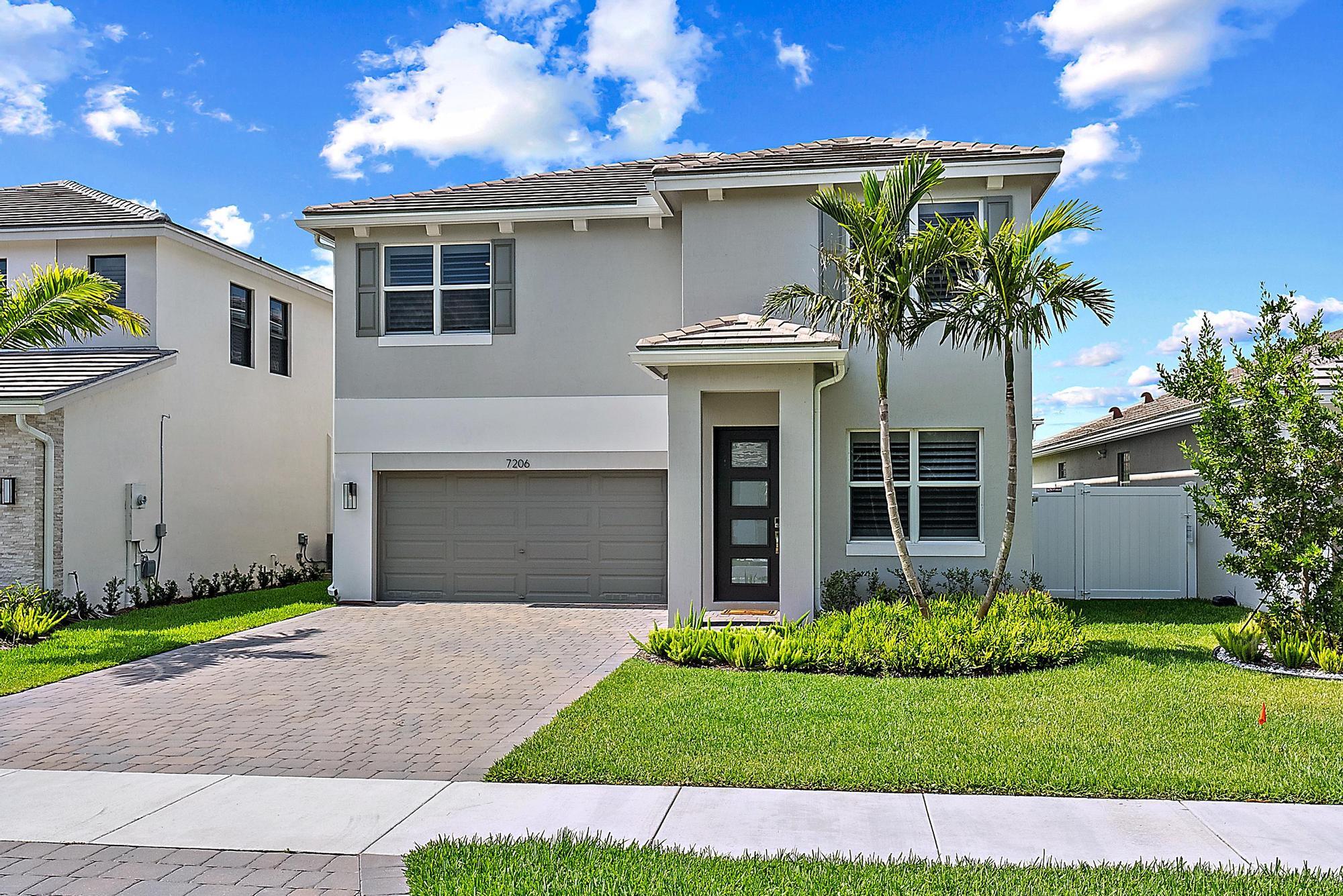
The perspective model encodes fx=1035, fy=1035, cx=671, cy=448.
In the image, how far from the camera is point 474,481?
16656 millimetres

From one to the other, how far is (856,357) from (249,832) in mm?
10708

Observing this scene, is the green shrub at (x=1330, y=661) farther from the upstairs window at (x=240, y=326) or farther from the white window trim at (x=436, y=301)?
the upstairs window at (x=240, y=326)

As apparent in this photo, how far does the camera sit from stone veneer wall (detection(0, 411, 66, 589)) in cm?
1420

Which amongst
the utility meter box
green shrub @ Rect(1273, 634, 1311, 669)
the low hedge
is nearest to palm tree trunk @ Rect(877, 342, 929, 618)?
the low hedge

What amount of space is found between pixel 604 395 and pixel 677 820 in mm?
10706

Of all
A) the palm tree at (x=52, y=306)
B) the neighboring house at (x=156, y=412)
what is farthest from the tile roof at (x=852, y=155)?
the neighboring house at (x=156, y=412)

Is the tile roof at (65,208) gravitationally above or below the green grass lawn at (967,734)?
above

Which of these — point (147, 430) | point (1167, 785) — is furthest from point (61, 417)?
point (1167, 785)

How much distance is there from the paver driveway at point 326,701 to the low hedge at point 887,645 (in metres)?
1.14

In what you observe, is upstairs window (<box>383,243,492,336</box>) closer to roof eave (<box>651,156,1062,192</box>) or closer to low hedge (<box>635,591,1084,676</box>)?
roof eave (<box>651,156,1062,192</box>)

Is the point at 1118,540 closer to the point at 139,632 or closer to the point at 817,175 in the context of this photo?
the point at 817,175

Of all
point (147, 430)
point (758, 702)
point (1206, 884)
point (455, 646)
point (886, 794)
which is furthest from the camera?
point (147, 430)

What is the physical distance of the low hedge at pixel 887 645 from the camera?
9883 mm

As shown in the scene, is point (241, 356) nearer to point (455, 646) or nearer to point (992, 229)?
point (455, 646)
